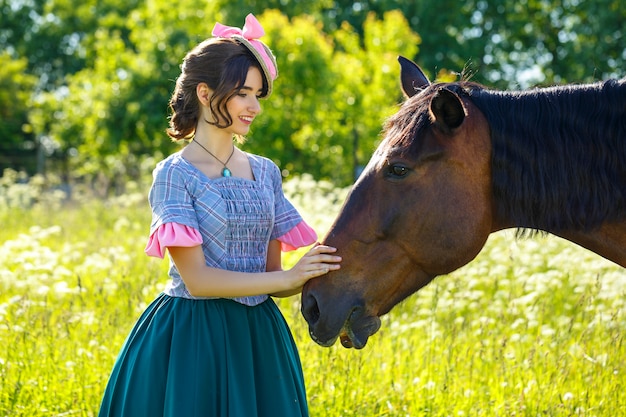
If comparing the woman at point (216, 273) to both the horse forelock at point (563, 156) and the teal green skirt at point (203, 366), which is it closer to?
the teal green skirt at point (203, 366)

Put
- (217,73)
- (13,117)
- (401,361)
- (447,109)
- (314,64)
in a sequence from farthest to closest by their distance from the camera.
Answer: (13,117), (314,64), (401,361), (217,73), (447,109)

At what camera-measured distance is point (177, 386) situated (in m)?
2.41

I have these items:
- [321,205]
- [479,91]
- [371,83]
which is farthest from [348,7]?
Result: [479,91]

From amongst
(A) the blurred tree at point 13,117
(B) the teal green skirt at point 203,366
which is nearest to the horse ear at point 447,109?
(B) the teal green skirt at point 203,366

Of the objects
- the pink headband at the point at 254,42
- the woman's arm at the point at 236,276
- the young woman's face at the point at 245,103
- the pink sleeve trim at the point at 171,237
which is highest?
the pink headband at the point at 254,42

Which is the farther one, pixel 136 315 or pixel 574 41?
pixel 574 41

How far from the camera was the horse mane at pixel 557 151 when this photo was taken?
2320 millimetres

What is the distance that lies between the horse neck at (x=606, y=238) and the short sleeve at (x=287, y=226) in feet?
3.20

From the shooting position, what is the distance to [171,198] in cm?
244

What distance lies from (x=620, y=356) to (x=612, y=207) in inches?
83.1

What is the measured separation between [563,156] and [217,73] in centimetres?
126

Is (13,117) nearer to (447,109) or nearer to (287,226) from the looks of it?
(287,226)

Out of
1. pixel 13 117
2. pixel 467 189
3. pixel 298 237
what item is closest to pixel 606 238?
pixel 467 189

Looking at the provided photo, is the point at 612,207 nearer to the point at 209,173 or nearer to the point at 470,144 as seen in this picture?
the point at 470,144
